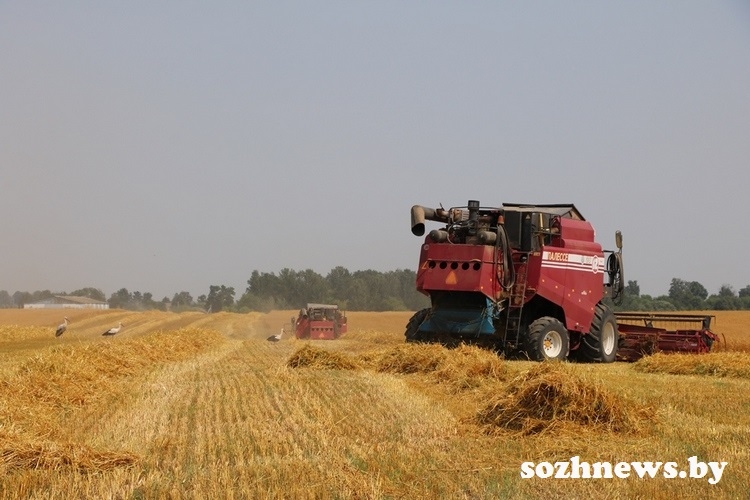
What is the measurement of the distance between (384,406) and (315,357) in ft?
19.0

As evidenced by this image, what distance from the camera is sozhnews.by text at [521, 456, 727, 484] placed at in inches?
271

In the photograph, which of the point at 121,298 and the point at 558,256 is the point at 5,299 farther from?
the point at 558,256

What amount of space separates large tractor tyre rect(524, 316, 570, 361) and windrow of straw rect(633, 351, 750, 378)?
5.21 ft

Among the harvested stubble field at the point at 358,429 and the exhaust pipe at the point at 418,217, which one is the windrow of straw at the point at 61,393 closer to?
the harvested stubble field at the point at 358,429

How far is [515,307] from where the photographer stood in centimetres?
1802

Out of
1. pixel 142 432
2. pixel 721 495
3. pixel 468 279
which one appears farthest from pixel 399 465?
pixel 468 279

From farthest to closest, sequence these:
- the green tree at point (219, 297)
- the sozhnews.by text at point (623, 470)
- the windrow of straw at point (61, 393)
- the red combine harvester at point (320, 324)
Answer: the green tree at point (219, 297) < the red combine harvester at point (320, 324) < the windrow of straw at point (61, 393) < the sozhnews.by text at point (623, 470)

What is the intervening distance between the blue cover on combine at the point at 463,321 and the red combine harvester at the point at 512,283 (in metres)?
0.02

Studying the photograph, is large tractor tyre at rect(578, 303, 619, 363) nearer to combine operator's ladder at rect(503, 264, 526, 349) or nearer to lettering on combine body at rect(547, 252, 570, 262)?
lettering on combine body at rect(547, 252, 570, 262)

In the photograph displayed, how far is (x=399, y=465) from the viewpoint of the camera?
7.27 metres

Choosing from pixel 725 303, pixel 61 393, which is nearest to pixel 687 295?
pixel 725 303

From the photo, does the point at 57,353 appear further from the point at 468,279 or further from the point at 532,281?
the point at 532,281

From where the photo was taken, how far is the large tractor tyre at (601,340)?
19.3 m

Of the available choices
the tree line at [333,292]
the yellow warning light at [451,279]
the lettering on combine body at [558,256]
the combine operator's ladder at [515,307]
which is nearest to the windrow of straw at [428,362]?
Answer: the yellow warning light at [451,279]
